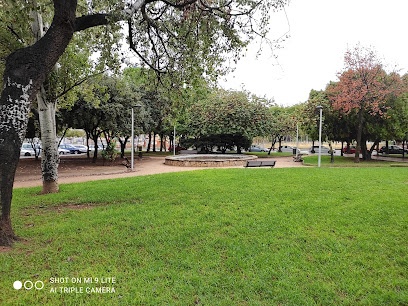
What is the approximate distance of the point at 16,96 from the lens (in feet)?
13.3

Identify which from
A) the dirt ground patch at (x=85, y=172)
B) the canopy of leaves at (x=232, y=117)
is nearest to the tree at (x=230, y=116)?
the canopy of leaves at (x=232, y=117)

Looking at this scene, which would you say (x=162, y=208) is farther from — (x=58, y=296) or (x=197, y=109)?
(x=197, y=109)

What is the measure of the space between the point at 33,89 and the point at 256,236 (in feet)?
14.4

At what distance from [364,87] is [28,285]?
2147 cm

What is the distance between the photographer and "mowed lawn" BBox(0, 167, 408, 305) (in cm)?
312

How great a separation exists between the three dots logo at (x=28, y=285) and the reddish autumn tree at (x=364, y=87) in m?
20.5

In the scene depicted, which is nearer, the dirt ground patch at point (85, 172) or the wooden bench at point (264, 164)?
the dirt ground patch at point (85, 172)

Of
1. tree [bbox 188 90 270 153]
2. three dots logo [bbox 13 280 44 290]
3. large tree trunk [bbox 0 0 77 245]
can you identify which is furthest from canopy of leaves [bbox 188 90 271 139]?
three dots logo [bbox 13 280 44 290]

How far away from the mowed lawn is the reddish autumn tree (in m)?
13.7

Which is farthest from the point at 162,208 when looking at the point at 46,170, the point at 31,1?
the point at 31,1

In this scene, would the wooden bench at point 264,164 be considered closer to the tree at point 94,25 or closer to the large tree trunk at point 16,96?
the tree at point 94,25

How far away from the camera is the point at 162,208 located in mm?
6180

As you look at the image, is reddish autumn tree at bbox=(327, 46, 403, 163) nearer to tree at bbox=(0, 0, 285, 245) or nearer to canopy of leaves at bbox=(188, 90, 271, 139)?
canopy of leaves at bbox=(188, 90, 271, 139)

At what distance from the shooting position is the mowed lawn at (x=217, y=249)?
10.2ft
